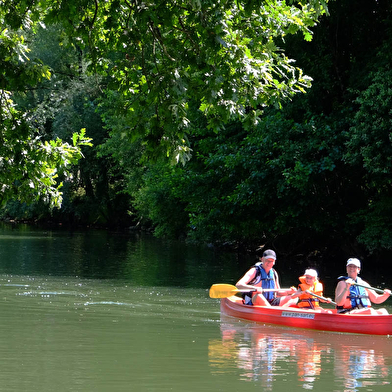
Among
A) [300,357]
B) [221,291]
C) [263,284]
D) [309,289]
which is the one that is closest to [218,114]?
[300,357]

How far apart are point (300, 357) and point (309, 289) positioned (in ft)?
10.6

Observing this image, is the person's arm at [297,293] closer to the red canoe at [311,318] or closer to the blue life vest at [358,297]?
the red canoe at [311,318]

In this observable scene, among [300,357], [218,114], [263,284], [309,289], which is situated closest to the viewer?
[218,114]

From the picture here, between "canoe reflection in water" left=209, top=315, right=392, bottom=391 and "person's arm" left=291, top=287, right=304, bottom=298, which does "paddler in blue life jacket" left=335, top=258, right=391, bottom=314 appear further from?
"person's arm" left=291, top=287, right=304, bottom=298

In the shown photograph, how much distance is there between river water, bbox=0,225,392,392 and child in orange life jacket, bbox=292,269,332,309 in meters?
0.89

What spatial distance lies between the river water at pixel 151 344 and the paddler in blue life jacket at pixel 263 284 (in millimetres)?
618

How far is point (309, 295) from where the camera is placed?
42.0ft

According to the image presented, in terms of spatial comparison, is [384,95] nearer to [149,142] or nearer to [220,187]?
[220,187]

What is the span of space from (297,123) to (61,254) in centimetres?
994

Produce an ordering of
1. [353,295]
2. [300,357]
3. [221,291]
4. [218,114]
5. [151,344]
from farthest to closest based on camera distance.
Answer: [221,291], [353,295], [151,344], [300,357], [218,114]

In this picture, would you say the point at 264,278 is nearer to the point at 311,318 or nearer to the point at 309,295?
the point at 309,295

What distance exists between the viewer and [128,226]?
45.4 m

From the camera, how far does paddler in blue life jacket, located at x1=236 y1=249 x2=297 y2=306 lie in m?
12.8

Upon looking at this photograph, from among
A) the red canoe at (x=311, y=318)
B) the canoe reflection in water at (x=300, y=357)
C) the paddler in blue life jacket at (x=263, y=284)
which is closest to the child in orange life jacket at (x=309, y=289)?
the paddler in blue life jacket at (x=263, y=284)
